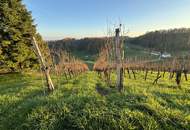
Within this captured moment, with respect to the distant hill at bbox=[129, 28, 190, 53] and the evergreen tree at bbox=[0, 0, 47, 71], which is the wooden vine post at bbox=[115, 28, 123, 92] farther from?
the distant hill at bbox=[129, 28, 190, 53]

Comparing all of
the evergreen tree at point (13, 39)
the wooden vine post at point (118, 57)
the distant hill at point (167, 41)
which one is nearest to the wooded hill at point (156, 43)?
the distant hill at point (167, 41)

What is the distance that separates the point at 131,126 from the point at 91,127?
1098 millimetres

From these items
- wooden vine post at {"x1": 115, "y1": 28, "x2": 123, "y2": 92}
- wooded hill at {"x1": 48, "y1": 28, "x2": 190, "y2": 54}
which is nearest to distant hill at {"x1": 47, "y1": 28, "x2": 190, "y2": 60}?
wooded hill at {"x1": 48, "y1": 28, "x2": 190, "y2": 54}

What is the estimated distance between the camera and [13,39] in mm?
17109

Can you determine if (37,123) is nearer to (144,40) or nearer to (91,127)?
(91,127)

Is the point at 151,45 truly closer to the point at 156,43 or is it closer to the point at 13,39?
the point at 156,43

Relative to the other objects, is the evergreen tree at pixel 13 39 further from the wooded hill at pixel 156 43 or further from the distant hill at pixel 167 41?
the distant hill at pixel 167 41

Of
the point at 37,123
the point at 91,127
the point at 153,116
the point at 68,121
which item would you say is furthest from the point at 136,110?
the point at 37,123

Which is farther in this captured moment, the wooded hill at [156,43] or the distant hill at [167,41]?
the distant hill at [167,41]

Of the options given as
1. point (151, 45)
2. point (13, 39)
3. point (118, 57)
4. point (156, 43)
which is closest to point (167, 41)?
point (156, 43)

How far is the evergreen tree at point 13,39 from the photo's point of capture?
54.2 feet

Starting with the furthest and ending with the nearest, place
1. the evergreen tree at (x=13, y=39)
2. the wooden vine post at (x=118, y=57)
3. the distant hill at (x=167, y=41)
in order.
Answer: the distant hill at (x=167, y=41), the evergreen tree at (x=13, y=39), the wooden vine post at (x=118, y=57)

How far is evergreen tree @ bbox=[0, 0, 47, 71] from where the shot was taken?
16.5 meters

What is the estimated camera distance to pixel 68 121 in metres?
5.33
